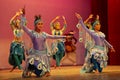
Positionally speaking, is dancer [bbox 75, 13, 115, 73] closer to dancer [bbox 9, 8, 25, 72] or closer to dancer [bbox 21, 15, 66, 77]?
dancer [bbox 21, 15, 66, 77]

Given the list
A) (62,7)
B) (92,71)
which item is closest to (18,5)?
(62,7)

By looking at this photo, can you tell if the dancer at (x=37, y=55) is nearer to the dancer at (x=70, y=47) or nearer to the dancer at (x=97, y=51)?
the dancer at (x=97, y=51)

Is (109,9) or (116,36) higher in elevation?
(109,9)

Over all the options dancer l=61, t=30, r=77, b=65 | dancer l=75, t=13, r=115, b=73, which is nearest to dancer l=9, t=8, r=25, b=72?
dancer l=75, t=13, r=115, b=73

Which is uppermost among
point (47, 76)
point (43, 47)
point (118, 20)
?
point (118, 20)

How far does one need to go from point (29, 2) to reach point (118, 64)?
376cm

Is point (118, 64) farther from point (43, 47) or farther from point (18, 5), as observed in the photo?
point (43, 47)

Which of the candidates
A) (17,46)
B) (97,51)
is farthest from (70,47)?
(97,51)

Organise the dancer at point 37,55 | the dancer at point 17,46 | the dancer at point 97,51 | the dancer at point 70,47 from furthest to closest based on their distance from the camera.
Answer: the dancer at point 70,47 → the dancer at point 17,46 → the dancer at point 97,51 → the dancer at point 37,55

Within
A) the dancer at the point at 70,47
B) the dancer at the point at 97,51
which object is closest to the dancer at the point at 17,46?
the dancer at the point at 97,51

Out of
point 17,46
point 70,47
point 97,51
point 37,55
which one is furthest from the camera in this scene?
point 70,47

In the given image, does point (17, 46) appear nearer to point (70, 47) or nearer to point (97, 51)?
point (97, 51)

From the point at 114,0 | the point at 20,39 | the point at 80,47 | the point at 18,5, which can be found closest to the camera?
the point at 20,39

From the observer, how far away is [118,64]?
12.2 metres
